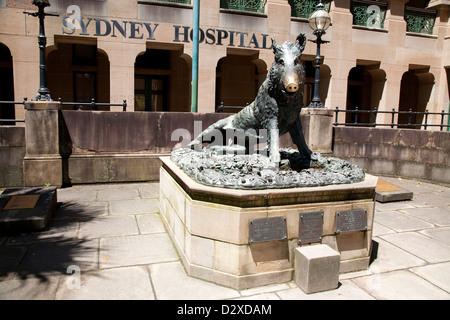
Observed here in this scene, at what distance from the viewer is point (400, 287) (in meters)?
4.03

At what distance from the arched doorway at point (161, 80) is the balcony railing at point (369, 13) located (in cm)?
815

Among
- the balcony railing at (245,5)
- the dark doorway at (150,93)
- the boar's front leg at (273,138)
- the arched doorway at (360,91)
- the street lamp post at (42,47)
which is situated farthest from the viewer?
the arched doorway at (360,91)

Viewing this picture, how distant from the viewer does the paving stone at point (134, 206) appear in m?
6.68

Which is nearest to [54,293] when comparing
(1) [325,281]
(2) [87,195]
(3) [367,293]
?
(1) [325,281]

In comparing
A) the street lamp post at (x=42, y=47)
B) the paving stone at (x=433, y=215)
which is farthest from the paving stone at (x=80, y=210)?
the paving stone at (x=433, y=215)

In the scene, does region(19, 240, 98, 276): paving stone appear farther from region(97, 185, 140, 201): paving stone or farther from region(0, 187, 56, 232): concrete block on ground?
region(97, 185, 140, 201): paving stone

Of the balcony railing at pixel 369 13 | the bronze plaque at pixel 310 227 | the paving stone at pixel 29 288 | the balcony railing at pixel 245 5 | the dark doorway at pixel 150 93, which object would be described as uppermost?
the balcony railing at pixel 369 13

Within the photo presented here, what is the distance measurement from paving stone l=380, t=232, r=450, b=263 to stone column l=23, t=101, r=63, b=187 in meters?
7.20

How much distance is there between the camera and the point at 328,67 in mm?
15648

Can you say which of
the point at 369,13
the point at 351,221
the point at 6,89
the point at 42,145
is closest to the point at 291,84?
the point at 351,221

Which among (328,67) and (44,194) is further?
(328,67)

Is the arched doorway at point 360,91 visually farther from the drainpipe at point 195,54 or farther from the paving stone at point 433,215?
the paving stone at point 433,215

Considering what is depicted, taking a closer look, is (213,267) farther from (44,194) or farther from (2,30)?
(2,30)

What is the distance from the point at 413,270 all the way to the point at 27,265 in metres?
4.89
